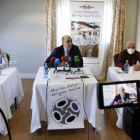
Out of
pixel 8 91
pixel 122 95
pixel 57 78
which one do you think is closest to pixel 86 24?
pixel 57 78

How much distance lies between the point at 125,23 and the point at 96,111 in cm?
294

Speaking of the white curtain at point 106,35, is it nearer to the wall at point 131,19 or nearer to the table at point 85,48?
the table at point 85,48

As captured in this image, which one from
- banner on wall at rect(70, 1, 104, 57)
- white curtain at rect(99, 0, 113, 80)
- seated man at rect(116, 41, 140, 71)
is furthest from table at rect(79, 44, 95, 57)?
seated man at rect(116, 41, 140, 71)

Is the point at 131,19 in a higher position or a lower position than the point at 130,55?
higher

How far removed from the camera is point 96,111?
2029 millimetres

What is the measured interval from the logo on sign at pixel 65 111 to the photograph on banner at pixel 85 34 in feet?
8.36

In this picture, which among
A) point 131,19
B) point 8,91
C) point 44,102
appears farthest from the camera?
point 131,19

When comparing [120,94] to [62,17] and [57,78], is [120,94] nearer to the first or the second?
[57,78]

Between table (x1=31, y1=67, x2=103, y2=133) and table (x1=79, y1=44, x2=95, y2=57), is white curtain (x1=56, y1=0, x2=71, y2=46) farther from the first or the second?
table (x1=31, y1=67, x2=103, y2=133)

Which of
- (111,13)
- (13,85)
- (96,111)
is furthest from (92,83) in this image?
(111,13)

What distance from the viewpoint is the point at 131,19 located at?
4.35m

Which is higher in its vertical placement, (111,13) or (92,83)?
(111,13)

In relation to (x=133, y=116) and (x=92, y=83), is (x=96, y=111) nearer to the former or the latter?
(x=92, y=83)

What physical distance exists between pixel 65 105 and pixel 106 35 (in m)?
2.89
